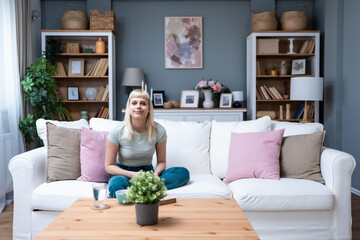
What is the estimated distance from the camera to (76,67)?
4980 mm

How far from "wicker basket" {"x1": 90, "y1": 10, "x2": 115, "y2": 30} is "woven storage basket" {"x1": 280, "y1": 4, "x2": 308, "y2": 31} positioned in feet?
7.99

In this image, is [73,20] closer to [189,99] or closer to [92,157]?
[189,99]

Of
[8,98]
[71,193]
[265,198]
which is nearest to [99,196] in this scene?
[71,193]

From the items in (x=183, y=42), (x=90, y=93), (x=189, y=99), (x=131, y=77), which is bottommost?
(x=189, y=99)

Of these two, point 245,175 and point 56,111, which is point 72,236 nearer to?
point 245,175

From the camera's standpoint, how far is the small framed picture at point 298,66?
4.99 meters

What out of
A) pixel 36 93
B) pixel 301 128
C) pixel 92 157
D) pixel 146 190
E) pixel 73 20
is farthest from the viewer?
pixel 73 20

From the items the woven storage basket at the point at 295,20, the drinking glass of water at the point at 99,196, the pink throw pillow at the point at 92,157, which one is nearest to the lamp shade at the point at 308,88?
the woven storage basket at the point at 295,20

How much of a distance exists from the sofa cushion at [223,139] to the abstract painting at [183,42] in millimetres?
2502

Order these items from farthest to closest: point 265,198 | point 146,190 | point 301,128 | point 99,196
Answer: point 301,128
point 265,198
point 99,196
point 146,190

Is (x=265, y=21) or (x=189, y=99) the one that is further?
(x=189, y=99)

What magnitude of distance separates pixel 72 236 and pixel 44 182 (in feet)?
4.22

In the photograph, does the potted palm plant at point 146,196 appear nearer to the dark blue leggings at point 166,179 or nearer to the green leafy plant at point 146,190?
the green leafy plant at point 146,190

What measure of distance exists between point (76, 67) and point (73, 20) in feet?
2.13
